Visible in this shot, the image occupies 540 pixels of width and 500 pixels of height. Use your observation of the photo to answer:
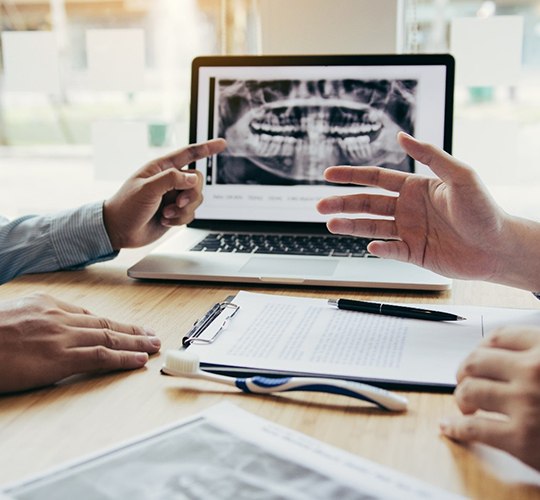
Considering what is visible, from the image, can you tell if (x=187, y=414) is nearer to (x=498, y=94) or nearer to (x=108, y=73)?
(x=498, y=94)

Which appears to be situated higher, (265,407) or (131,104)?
(131,104)

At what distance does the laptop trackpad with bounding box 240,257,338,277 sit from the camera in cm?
120

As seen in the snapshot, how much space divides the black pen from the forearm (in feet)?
0.43

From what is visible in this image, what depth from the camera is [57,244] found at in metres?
1.30

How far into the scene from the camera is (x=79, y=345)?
850 mm

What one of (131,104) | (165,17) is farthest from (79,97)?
(165,17)

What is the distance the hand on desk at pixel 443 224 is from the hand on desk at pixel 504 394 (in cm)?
34

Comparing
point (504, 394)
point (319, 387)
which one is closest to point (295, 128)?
point (319, 387)

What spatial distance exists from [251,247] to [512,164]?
71cm

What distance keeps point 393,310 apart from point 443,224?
159 mm

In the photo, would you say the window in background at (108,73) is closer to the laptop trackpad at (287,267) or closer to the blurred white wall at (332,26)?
the blurred white wall at (332,26)

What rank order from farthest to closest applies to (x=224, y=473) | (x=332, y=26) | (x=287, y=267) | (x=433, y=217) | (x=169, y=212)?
(x=332, y=26), (x=169, y=212), (x=287, y=267), (x=433, y=217), (x=224, y=473)

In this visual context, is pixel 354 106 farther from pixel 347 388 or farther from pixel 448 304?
pixel 347 388

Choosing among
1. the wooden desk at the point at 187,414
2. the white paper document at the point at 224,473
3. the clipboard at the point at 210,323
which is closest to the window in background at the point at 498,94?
the clipboard at the point at 210,323
